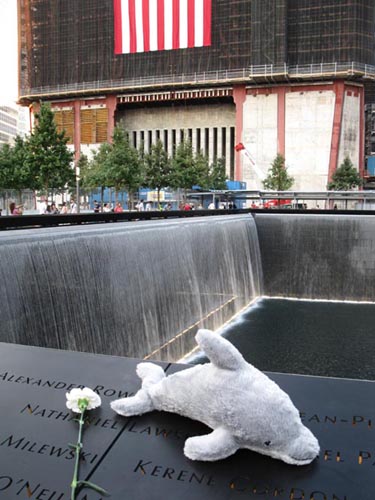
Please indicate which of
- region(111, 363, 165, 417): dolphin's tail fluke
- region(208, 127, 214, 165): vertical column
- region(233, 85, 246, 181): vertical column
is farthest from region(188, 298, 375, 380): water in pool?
region(208, 127, 214, 165): vertical column

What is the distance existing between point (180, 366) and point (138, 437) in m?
0.52

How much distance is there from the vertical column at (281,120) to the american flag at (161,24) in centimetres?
763

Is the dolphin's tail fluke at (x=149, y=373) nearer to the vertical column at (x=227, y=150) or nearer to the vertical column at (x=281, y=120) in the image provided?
the vertical column at (x=281, y=120)

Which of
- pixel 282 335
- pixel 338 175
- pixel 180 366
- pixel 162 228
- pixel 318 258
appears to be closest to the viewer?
pixel 180 366

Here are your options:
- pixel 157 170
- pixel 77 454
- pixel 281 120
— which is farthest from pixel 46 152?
pixel 77 454

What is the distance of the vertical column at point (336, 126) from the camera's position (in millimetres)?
49750

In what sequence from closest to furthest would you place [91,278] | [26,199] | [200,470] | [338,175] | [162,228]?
[200,470] < [91,278] < [162,228] < [26,199] < [338,175]

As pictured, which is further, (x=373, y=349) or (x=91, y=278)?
(x=373, y=349)

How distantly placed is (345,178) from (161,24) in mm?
20595

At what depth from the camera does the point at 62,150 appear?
3131cm

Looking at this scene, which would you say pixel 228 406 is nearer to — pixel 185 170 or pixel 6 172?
pixel 6 172

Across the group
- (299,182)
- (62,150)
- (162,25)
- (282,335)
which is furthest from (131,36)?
(282,335)

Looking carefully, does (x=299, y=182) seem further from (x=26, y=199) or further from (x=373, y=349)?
(x=373, y=349)

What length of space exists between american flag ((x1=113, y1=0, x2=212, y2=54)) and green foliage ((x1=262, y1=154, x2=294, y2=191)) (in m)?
12.8
